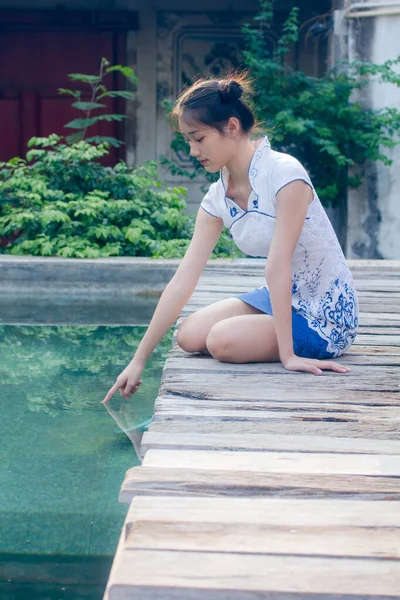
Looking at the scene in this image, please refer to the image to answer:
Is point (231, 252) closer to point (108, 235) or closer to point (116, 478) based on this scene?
point (108, 235)

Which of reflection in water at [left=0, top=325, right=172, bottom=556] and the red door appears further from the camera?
the red door

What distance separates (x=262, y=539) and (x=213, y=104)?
1.53 metres

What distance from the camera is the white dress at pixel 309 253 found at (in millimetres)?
2830

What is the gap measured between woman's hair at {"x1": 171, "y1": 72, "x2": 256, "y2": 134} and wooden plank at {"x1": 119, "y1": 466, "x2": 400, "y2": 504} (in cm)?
124

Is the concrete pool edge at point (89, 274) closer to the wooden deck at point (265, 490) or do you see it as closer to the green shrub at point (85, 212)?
the green shrub at point (85, 212)

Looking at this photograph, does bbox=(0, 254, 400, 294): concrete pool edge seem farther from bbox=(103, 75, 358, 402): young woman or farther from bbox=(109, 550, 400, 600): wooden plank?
bbox=(109, 550, 400, 600): wooden plank

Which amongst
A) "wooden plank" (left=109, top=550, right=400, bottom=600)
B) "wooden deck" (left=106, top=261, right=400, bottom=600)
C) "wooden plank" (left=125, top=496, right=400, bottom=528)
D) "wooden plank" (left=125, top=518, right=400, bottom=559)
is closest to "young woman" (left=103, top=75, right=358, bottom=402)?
"wooden deck" (left=106, top=261, right=400, bottom=600)

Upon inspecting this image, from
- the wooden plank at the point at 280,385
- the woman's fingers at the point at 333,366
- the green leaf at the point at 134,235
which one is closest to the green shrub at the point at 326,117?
the green leaf at the point at 134,235

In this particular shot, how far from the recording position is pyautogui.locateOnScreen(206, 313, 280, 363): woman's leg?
2855mm

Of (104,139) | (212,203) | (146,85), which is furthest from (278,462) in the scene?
(146,85)

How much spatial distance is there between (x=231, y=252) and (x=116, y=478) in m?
4.03

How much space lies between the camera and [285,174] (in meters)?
2.72

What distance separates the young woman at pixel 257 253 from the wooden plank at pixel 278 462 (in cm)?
81

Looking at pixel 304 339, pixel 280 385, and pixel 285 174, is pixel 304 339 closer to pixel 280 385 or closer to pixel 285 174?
pixel 280 385
